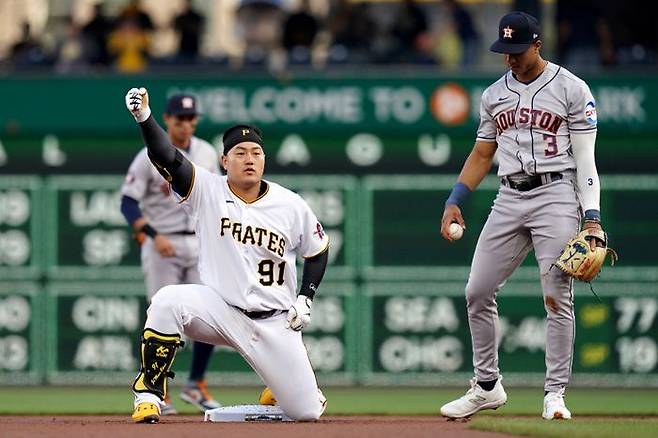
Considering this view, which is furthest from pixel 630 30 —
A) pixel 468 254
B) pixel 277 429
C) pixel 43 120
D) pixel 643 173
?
pixel 277 429

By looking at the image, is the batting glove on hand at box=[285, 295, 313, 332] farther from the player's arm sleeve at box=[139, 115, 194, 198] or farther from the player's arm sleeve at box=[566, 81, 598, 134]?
the player's arm sleeve at box=[566, 81, 598, 134]

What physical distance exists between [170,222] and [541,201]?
3484 mm

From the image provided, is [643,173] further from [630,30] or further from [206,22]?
[206,22]

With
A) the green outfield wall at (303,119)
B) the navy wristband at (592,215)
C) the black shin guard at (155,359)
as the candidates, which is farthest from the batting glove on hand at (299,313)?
the green outfield wall at (303,119)

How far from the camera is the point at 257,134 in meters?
8.64

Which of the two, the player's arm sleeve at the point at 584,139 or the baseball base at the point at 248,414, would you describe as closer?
the player's arm sleeve at the point at 584,139

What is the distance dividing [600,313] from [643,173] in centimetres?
134

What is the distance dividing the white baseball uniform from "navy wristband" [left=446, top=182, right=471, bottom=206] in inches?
37.9

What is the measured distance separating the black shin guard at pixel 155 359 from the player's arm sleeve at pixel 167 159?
852 mm

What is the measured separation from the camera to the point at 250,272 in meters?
8.50

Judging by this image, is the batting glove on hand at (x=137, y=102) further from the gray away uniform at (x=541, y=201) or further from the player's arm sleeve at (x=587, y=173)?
the player's arm sleeve at (x=587, y=173)

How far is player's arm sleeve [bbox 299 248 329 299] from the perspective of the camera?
8602 mm

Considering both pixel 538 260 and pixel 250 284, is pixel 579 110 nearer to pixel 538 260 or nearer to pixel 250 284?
pixel 538 260

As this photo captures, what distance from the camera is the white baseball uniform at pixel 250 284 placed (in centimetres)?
848
